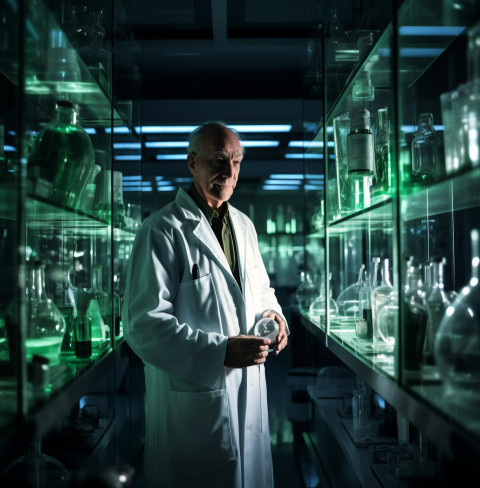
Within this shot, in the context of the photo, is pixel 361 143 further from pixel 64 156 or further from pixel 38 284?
pixel 38 284

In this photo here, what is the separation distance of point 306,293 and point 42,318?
2376 millimetres

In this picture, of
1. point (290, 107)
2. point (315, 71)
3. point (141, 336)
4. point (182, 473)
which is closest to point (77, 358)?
point (141, 336)

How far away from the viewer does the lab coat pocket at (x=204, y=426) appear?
6.47ft

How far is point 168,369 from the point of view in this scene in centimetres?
193

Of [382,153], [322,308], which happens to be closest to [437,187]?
[382,153]

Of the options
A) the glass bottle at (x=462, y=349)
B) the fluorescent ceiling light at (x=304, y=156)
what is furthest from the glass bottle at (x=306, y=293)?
the glass bottle at (x=462, y=349)

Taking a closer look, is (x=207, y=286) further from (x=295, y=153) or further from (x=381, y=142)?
(x=295, y=153)

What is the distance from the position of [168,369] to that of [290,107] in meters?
2.89

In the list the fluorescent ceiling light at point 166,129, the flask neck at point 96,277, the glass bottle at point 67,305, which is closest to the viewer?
the glass bottle at point 67,305

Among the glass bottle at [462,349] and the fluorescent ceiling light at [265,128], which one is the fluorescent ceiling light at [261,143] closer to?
the fluorescent ceiling light at [265,128]

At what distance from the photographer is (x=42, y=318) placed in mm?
1521

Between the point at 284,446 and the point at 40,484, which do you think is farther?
the point at 284,446

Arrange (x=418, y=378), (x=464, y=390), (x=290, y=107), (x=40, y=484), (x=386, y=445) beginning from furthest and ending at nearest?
(x=290, y=107)
(x=386, y=445)
(x=40, y=484)
(x=418, y=378)
(x=464, y=390)

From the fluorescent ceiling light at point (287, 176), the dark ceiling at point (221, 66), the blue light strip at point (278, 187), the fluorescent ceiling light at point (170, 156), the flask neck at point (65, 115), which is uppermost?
the dark ceiling at point (221, 66)
